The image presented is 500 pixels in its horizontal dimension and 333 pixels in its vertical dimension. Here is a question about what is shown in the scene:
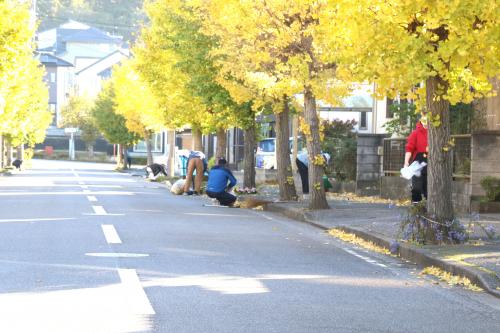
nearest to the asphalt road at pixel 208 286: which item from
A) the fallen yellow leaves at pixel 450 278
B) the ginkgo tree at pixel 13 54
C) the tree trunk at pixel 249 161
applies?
the fallen yellow leaves at pixel 450 278

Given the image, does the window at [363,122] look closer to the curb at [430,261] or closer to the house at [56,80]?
the curb at [430,261]

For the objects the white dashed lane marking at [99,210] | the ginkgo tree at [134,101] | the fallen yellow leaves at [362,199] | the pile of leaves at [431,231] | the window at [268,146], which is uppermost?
the ginkgo tree at [134,101]

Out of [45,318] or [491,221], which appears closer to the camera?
[45,318]

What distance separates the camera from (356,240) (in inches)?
636

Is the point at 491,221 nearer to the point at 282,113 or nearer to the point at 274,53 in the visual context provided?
the point at 274,53

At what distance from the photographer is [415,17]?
13.2 m

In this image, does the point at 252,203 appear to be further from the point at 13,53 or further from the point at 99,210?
the point at 13,53

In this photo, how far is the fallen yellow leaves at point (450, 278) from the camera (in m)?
10.8

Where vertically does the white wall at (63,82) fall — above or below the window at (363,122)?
above

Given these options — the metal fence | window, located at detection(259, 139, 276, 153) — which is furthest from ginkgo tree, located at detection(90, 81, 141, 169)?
the metal fence

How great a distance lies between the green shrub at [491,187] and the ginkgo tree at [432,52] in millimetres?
6278

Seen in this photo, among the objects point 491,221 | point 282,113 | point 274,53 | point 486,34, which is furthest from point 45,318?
point 282,113

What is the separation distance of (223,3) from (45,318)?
54.8ft

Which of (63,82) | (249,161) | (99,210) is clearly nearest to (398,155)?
(249,161)
